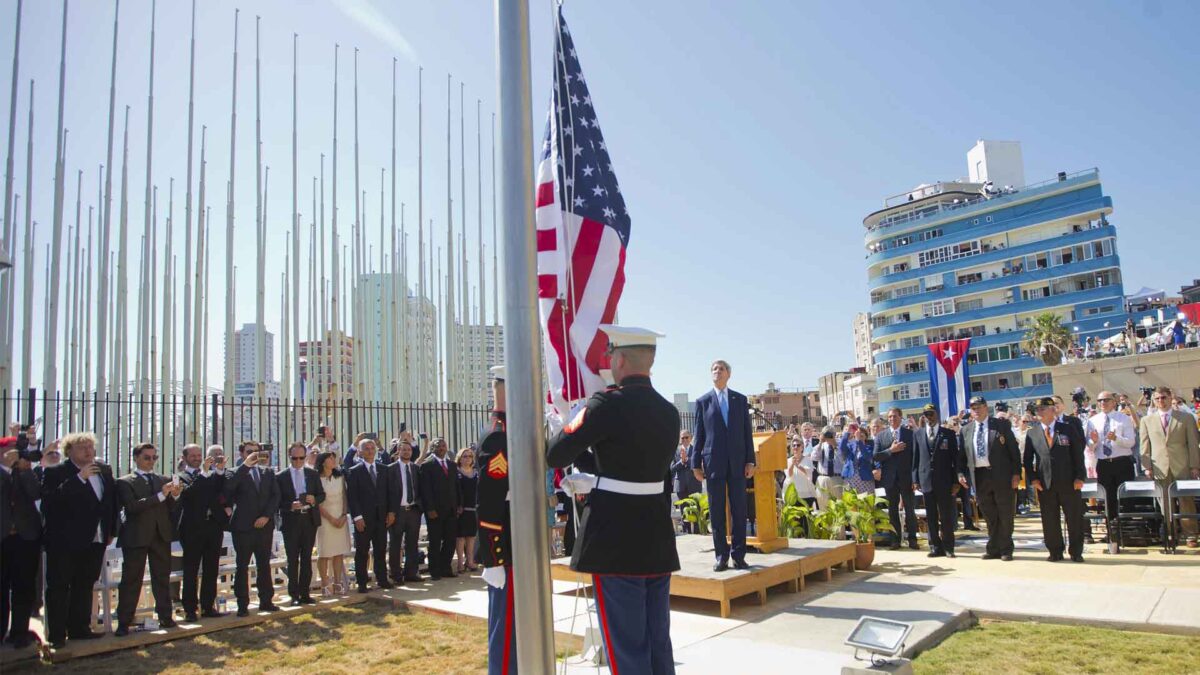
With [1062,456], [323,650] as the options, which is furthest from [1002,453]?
[323,650]

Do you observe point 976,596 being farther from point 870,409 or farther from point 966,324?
point 870,409

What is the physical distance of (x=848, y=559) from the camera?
9078mm

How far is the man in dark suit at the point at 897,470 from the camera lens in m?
11.1

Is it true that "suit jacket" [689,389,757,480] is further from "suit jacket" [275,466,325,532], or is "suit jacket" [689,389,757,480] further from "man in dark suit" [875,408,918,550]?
"suit jacket" [275,466,325,532]

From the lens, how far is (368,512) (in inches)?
405

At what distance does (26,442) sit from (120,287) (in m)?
8.98

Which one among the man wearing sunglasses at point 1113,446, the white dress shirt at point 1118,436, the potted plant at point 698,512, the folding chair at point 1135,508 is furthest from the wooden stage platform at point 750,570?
the white dress shirt at point 1118,436

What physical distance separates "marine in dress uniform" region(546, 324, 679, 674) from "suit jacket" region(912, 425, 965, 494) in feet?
24.5

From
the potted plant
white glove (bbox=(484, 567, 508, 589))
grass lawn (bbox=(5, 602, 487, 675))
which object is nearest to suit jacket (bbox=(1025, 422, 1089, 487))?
the potted plant

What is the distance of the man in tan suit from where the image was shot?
9969 millimetres

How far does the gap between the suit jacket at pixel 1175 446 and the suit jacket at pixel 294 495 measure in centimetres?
1110

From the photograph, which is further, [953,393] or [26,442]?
[953,393]

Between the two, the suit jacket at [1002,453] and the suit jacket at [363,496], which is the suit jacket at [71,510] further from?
the suit jacket at [1002,453]

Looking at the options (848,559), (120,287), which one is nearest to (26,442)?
(120,287)
